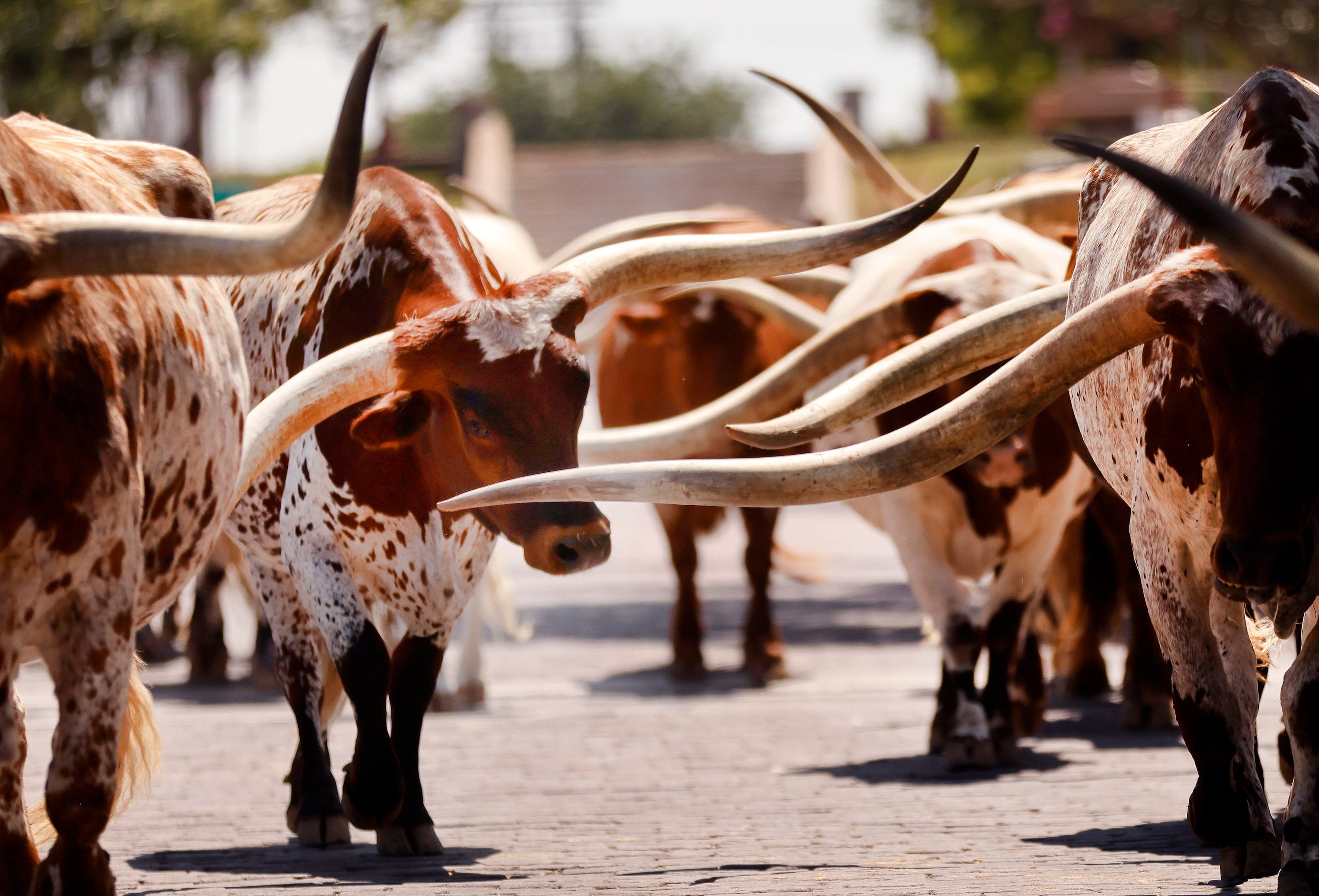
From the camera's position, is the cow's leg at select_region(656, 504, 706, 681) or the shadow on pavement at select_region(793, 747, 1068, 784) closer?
the shadow on pavement at select_region(793, 747, 1068, 784)

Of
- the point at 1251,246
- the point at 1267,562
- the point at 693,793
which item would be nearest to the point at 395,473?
the point at 693,793

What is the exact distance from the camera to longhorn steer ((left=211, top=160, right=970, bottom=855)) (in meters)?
4.91

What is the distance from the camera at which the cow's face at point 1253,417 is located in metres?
3.68

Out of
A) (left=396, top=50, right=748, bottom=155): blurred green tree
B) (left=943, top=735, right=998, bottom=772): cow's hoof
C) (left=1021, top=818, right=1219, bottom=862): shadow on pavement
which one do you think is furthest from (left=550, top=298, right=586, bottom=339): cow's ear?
(left=396, top=50, right=748, bottom=155): blurred green tree

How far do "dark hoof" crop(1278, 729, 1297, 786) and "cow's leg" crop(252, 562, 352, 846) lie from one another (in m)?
2.66

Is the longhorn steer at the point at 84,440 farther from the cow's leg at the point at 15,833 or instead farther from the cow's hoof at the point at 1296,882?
the cow's hoof at the point at 1296,882

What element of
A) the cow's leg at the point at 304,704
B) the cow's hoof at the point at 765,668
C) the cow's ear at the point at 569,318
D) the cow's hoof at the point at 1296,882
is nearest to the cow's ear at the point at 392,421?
the cow's ear at the point at 569,318

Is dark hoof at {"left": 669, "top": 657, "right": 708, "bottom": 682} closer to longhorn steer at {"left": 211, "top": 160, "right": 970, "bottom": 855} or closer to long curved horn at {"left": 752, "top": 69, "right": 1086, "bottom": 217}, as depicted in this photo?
long curved horn at {"left": 752, "top": 69, "right": 1086, "bottom": 217}

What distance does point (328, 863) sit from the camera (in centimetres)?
517

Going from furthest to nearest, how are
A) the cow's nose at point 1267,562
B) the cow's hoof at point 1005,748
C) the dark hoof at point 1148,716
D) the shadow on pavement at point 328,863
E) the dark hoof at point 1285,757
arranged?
the dark hoof at point 1148,716 < the cow's hoof at point 1005,748 < the dark hoof at point 1285,757 < the shadow on pavement at point 328,863 < the cow's nose at point 1267,562

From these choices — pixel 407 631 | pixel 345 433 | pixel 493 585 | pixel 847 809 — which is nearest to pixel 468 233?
pixel 345 433

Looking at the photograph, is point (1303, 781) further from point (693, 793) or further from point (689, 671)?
point (689, 671)

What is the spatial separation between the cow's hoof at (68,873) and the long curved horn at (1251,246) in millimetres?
2204

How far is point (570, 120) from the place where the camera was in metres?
62.7
